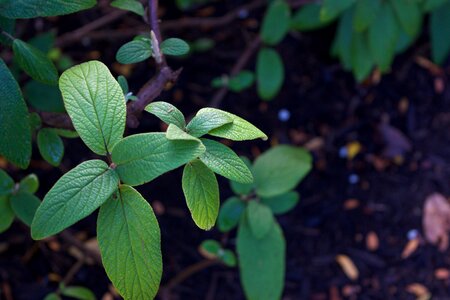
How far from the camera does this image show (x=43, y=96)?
1721mm

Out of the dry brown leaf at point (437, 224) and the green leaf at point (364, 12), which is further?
the dry brown leaf at point (437, 224)

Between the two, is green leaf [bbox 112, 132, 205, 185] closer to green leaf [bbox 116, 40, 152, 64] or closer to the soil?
green leaf [bbox 116, 40, 152, 64]

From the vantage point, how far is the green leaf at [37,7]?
103cm

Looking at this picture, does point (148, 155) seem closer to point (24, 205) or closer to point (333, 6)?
point (24, 205)

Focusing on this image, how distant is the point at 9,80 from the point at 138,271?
40 centimetres

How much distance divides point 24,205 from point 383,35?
3.69 ft

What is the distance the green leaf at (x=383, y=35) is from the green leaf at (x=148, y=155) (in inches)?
42.3

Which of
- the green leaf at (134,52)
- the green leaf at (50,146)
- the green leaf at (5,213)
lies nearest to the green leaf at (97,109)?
the green leaf at (134,52)

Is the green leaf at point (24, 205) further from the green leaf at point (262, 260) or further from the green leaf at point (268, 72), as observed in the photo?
the green leaf at point (268, 72)

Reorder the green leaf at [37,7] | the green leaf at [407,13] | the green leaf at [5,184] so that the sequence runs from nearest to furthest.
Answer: the green leaf at [37,7]
the green leaf at [5,184]
the green leaf at [407,13]

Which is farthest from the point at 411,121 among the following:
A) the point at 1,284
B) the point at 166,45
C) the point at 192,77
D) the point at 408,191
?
the point at 1,284

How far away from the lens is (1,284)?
1.96m

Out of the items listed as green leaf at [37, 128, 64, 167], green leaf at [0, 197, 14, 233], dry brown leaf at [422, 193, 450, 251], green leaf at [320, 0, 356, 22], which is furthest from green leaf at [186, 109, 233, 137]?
dry brown leaf at [422, 193, 450, 251]

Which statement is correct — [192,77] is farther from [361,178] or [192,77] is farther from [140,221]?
[140,221]
